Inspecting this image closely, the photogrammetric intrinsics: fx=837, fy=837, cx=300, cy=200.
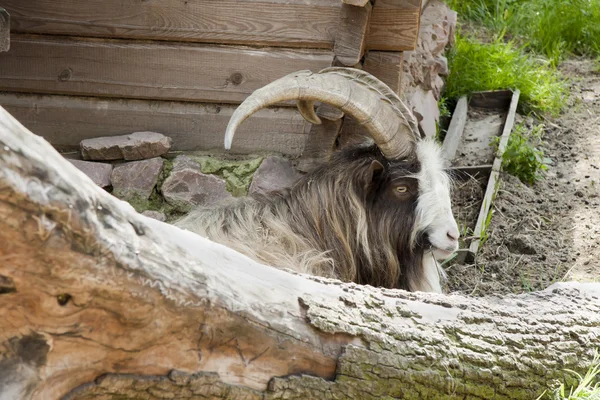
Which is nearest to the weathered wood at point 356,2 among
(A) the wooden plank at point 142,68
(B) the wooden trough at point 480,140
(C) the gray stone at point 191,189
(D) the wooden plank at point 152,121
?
(A) the wooden plank at point 142,68

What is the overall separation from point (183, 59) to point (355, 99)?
1.34 meters

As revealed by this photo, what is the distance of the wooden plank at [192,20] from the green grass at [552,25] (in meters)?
3.57

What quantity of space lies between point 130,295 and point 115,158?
3138mm

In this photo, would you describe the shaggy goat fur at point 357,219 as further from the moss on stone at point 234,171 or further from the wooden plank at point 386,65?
the wooden plank at point 386,65

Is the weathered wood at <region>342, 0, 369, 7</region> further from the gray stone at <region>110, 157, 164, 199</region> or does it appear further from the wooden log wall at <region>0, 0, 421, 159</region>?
the gray stone at <region>110, 157, 164, 199</region>

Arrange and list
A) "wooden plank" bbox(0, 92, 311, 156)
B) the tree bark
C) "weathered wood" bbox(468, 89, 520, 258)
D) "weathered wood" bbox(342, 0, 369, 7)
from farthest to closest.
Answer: "weathered wood" bbox(468, 89, 520, 258) < "wooden plank" bbox(0, 92, 311, 156) < "weathered wood" bbox(342, 0, 369, 7) < the tree bark

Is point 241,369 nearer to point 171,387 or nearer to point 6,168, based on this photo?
point 171,387

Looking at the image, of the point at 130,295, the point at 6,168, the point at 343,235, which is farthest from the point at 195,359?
the point at 343,235

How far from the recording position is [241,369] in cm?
288

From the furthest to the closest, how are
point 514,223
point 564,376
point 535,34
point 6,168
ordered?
point 535,34 < point 514,223 < point 564,376 < point 6,168

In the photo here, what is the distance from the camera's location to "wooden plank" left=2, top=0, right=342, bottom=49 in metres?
5.30

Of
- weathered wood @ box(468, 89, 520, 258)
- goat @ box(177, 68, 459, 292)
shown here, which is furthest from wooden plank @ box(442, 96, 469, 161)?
goat @ box(177, 68, 459, 292)

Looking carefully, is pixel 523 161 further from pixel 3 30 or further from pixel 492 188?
pixel 3 30

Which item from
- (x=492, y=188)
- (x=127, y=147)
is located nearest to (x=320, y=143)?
(x=127, y=147)
